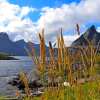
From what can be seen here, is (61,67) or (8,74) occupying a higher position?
(8,74)

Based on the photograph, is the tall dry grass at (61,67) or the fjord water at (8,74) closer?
the tall dry grass at (61,67)

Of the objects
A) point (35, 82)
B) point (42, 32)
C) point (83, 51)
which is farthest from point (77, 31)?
point (35, 82)

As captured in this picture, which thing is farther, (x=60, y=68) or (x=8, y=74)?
(x=8, y=74)

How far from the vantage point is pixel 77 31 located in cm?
507

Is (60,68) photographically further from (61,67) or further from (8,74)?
(8,74)

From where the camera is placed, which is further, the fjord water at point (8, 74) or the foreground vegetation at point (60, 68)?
the fjord water at point (8, 74)

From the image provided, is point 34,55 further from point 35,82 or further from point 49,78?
point 35,82

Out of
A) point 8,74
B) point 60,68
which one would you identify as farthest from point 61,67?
point 8,74

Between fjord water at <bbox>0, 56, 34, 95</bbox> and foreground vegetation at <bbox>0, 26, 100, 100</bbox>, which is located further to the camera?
fjord water at <bbox>0, 56, 34, 95</bbox>

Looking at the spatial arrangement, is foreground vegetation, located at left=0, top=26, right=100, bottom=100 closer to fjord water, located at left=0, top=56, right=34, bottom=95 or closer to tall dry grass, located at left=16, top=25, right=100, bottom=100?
tall dry grass, located at left=16, top=25, right=100, bottom=100

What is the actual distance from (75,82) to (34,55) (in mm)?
895

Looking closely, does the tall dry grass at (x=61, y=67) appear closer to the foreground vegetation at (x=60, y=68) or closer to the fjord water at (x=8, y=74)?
the foreground vegetation at (x=60, y=68)

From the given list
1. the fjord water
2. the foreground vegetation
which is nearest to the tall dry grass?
the foreground vegetation

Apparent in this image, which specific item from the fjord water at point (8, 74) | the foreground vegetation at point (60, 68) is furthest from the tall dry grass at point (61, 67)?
the fjord water at point (8, 74)
